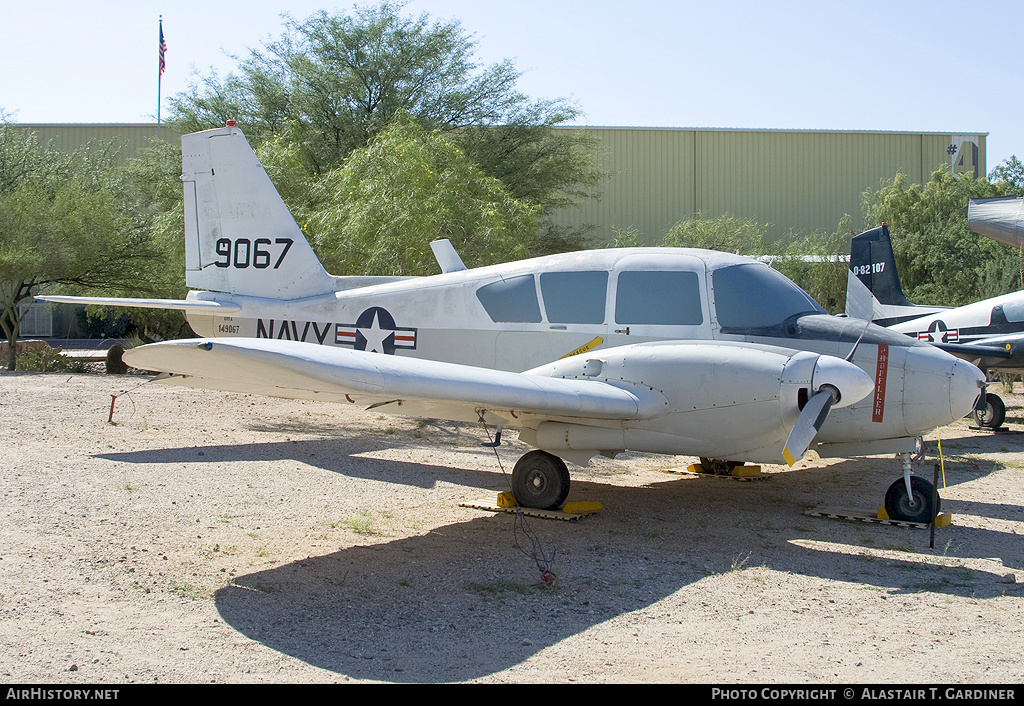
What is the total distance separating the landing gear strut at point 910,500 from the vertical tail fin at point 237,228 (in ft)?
22.8

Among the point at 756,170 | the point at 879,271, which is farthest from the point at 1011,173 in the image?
the point at 879,271

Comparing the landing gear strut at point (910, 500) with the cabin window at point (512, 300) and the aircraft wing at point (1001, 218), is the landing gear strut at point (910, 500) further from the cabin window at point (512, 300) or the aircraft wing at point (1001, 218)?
the aircraft wing at point (1001, 218)

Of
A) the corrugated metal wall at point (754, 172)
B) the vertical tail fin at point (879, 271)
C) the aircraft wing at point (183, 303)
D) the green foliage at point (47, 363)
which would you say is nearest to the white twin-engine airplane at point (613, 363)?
the aircraft wing at point (183, 303)

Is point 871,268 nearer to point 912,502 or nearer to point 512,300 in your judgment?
point 912,502

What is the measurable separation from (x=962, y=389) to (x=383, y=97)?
17.9 m

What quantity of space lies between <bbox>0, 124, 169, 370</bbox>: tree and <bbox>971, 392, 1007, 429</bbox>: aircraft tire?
19.4m

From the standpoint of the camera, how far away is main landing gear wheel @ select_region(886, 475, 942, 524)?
741 cm

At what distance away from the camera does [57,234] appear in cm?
1959

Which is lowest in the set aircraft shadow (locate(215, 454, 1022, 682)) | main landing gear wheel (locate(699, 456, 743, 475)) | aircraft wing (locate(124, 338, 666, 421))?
aircraft shadow (locate(215, 454, 1022, 682))

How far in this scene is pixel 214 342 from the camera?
5191 millimetres

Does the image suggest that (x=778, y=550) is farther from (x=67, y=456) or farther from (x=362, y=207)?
(x=362, y=207)

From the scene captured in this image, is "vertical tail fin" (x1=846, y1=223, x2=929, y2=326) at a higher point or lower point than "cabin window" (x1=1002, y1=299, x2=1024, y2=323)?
higher

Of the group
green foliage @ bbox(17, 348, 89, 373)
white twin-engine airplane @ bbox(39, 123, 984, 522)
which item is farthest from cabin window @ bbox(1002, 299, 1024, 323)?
green foliage @ bbox(17, 348, 89, 373)

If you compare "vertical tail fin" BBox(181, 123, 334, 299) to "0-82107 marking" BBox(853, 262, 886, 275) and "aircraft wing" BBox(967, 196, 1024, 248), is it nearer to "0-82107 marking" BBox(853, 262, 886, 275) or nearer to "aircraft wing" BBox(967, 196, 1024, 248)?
"0-82107 marking" BBox(853, 262, 886, 275)
